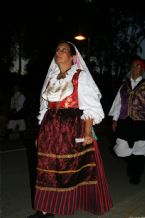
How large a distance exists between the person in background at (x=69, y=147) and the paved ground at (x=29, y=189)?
44 cm

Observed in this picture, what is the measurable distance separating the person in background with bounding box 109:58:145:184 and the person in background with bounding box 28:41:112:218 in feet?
6.68

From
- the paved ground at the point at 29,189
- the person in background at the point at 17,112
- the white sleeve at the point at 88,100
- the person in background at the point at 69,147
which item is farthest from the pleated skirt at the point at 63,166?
the person in background at the point at 17,112

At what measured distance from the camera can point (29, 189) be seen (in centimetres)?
596

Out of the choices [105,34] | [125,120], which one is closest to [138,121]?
[125,120]

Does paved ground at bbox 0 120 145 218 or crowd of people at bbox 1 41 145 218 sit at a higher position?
crowd of people at bbox 1 41 145 218

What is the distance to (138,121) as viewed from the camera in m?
6.44

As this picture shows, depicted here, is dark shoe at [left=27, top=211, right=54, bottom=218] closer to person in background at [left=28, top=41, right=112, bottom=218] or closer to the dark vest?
person in background at [left=28, top=41, right=112, bottom=218]

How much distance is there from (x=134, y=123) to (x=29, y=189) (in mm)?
1914

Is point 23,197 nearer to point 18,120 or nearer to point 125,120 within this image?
point 125,120

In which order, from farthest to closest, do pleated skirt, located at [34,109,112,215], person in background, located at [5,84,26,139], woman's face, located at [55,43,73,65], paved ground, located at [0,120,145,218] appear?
person in background, located at [5,84,26,139]
paved ground, located at [0,120,145,218]
woman's face, located at [55,43,73,65]
pleated skirt, located at [34,109,112,215]

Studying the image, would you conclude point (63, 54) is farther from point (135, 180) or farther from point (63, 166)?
point (135, 180)

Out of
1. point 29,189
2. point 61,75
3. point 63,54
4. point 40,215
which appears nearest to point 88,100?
point 61,75

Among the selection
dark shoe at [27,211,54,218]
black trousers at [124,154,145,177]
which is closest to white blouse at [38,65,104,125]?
dark shoe at [27,211,54,218]

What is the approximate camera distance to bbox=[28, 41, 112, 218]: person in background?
418cm
